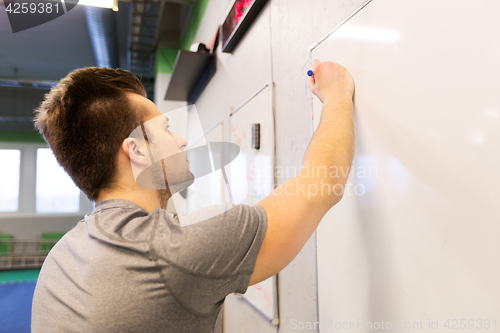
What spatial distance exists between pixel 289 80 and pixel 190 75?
149 centimetres

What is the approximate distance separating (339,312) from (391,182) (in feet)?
1.15

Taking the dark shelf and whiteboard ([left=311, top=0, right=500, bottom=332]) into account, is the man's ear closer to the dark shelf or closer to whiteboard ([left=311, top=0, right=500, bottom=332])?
whiteboard ([left=311, top=0, right=500, bottom=332])

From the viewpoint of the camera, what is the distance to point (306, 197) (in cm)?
51

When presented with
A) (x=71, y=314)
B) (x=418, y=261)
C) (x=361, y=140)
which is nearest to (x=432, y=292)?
(x=418, y=261)

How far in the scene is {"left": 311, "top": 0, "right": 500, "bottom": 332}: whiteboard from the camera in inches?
16.3

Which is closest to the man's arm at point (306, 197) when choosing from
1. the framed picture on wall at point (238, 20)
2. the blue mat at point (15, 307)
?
the framed picture on wall at point (238, 20)

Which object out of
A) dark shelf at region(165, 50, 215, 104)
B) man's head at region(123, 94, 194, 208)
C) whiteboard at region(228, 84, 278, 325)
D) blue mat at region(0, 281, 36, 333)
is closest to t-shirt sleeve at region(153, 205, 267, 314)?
man's head at region(123, 94, 194, 208)

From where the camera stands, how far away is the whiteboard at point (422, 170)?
0.41 metres

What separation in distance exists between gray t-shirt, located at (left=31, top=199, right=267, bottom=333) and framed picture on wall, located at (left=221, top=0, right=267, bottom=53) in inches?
41.4

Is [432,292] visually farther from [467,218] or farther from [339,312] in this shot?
[339,312]

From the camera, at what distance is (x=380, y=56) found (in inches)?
23.6

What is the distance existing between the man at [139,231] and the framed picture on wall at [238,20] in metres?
0.80

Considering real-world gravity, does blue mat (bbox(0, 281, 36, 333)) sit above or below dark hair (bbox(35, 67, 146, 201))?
below

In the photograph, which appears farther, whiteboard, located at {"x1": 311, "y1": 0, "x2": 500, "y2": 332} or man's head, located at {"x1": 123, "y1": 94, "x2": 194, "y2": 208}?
man's head, located at {"x1": 123, "y1": 94, "x2": 194, "y2": 208}
